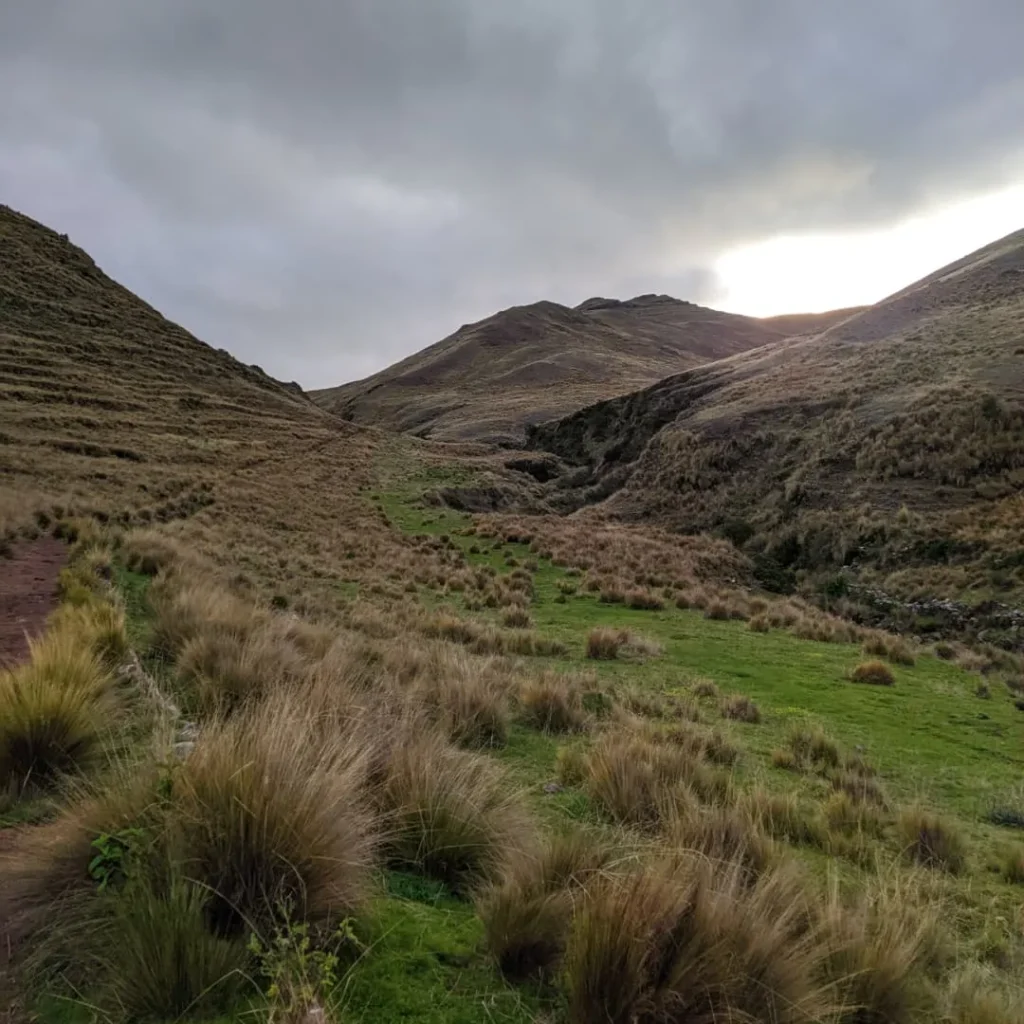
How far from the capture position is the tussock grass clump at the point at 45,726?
3982 mm

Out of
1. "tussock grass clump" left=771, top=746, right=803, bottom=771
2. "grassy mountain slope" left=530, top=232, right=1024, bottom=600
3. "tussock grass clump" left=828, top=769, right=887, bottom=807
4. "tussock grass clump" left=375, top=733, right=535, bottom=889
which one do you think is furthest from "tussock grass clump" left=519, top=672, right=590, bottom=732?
"grassy mountain slope" left=530, top=232, right=1024, bottom=600

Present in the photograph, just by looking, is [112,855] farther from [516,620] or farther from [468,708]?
[516,620]

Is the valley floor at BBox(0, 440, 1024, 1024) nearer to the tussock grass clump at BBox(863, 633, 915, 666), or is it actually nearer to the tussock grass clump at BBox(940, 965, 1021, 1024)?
the tussock grass clump at BBox(940, 965, 1021, 1024)

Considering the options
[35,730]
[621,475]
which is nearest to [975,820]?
[35,730]

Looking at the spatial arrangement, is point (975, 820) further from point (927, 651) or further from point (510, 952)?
point (927, 651)

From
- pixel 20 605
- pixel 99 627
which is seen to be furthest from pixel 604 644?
pixel 20 605

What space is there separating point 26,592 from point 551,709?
7.36 metres

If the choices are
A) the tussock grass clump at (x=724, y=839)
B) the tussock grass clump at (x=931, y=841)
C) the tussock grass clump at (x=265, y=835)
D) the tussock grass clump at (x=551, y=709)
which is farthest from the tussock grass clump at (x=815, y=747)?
the tussock grass clump at (x=265, y=835)

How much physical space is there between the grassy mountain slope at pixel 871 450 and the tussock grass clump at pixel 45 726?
68.6 ft

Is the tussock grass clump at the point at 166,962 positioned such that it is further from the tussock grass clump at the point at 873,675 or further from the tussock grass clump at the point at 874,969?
the tussock grass clump at the point at 873,675

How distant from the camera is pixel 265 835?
2.78 m

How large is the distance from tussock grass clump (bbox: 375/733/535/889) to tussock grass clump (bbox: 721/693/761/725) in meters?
5.74

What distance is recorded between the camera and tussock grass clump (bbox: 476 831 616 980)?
2820 millimetres

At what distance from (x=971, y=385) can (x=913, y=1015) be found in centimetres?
3436
